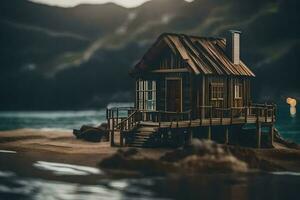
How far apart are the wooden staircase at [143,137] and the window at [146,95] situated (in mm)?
3539

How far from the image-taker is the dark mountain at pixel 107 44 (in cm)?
9519

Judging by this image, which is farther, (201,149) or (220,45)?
(220,45)

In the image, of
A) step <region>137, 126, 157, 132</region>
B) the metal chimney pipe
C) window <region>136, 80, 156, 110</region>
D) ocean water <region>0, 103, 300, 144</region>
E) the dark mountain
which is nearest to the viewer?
step <region>137, 126, 157, 132</region>

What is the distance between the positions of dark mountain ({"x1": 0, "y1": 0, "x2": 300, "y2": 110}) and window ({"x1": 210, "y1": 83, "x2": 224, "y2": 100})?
58879mm

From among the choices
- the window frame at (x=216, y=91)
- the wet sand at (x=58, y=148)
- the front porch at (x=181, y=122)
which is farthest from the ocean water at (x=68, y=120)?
the window frame at (x=216, y=91)

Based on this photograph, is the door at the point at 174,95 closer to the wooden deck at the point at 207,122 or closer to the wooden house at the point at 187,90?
the wooden house at the point at 187,90

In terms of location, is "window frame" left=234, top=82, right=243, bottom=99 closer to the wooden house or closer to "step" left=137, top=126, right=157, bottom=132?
the wooden house

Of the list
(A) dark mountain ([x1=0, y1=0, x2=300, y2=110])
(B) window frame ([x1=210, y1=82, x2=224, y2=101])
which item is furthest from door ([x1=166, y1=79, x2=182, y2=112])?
(A) dark mountain ([x1=0, y1=0, x2=300, y2=110])

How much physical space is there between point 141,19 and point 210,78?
226ft

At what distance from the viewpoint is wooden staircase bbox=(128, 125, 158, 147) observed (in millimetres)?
31406

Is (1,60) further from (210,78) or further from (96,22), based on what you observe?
(210,78)

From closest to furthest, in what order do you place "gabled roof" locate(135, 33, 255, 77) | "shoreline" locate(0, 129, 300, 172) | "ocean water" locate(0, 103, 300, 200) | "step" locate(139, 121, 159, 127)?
"ocean water" locate(0, 103, 300, 200), "shoreline" locate(0, 129, 300, 172), "step" locate(139, 121, 159, 127), "gabled roof" locate(135, 33, 255, 77)

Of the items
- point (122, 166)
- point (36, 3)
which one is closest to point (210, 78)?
point (122, 166)

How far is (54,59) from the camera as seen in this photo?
100562 millimetres
